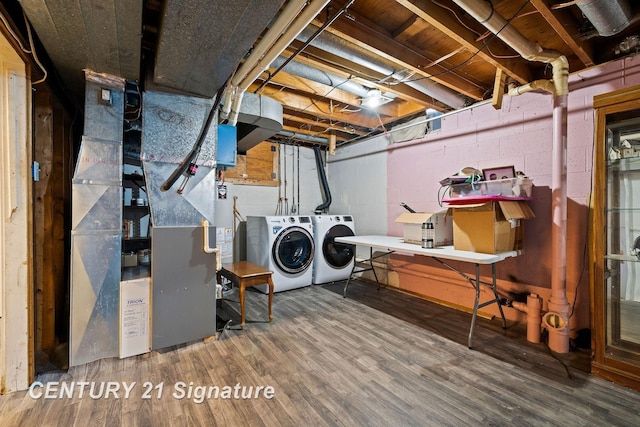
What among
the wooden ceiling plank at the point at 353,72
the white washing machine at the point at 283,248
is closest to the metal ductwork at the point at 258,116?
the wooden ceiling plank at the point at 353,72

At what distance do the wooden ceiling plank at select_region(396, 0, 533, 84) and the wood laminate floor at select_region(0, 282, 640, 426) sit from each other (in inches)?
90.6

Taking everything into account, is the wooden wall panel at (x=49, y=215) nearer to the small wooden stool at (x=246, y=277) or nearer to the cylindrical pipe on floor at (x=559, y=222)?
the small wooden stool at (x=246, y=277)

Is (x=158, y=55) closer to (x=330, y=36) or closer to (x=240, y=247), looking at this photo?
(x=330, y=36)

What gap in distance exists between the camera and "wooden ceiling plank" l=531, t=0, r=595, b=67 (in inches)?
64.2

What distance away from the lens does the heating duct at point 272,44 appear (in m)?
1.45

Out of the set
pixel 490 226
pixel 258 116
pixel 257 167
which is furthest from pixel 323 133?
pixel 490 226

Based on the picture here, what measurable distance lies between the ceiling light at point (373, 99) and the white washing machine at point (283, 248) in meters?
1.74

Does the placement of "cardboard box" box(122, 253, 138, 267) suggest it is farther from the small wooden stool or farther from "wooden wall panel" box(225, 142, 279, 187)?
"wooden wall panel" box(225, 142, 279, 187)

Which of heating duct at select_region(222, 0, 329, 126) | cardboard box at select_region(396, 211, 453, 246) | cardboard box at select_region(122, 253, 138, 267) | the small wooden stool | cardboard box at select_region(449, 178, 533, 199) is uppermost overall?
heating duct at select_region(222, 0, 329, 126)

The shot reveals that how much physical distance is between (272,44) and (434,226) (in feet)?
6.90

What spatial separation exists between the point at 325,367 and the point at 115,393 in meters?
1.32

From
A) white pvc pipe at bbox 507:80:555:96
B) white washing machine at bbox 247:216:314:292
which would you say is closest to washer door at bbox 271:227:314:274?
white washing machine at bbox 247:216:314:292

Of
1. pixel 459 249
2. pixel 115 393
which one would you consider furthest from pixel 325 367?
pixel 459 249

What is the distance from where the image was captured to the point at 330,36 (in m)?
2.03
